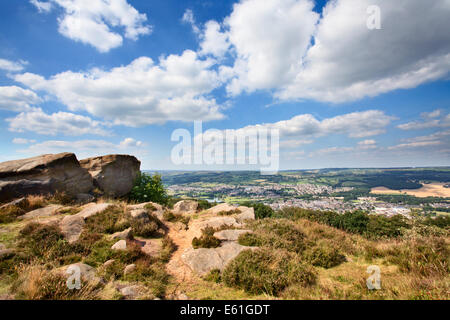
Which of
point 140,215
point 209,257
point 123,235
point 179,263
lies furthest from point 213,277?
point 140,215

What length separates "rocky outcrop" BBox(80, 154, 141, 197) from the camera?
65.8ft

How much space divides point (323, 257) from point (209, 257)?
5.78 m

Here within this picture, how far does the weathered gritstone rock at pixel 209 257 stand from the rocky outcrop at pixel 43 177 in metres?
14.6

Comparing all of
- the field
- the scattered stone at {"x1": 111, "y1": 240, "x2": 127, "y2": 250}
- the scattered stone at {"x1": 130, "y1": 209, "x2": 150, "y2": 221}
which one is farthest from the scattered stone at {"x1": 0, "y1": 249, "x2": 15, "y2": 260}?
the field

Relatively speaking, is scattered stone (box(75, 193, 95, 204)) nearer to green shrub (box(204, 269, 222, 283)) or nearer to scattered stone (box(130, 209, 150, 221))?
scattered stone (box(130, 209, 150, 221))

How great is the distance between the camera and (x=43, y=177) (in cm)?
1540

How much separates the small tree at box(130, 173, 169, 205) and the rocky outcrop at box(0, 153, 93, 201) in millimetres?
4920

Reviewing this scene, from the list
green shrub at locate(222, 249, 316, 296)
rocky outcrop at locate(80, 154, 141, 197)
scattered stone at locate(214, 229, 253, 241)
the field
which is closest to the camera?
green shrub at locate(222, 249, 316, 296)

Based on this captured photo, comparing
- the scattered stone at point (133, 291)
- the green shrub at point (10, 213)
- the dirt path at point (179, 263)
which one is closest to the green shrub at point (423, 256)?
the dirt path at point (179, 263)
